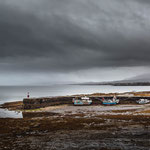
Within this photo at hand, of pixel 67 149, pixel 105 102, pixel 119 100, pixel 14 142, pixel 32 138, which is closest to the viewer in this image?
pixel 67 149

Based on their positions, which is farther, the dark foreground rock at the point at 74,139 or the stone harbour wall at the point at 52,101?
the stone harbour wall at the point at 52,101

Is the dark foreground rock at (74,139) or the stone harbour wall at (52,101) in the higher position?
the stone harbour wall at (52,101)

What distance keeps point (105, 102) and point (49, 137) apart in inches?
1694

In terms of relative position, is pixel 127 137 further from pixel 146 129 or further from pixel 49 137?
pixel 49 137

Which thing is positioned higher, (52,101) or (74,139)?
(52,101)

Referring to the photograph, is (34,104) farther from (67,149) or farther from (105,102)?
(67,149)

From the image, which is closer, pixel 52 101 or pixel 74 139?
pixel 74 139

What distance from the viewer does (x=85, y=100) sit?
2499 inches

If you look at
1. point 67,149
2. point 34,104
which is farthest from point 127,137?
point 34,104

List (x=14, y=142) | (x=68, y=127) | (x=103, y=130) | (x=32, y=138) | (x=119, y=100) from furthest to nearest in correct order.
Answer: (x=119, y=100) < (x=68, y=127) < (x=103, y=130) < (x=32, y=138) < (x=14, y=142)

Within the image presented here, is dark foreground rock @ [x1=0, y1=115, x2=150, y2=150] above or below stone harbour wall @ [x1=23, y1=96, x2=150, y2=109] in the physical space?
below

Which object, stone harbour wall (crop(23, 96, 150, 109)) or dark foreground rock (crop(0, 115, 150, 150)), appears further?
stone harbour wall (crop(23, 96, 150, 109))

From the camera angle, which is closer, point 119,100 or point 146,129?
point 146,129

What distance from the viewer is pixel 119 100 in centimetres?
6631
